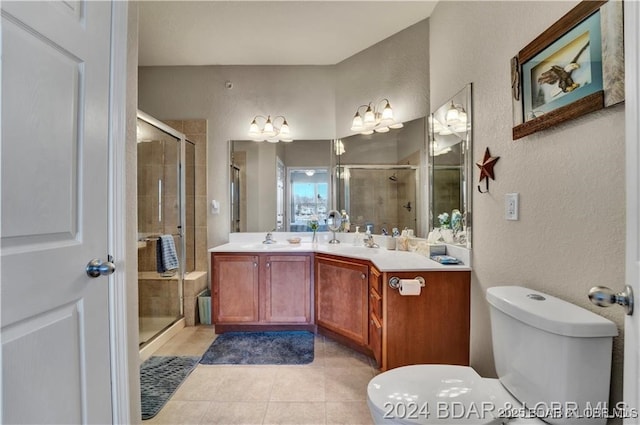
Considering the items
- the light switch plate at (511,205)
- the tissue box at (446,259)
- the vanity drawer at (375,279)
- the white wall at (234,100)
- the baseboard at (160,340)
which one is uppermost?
the white wall at (234,100)

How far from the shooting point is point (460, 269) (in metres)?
1.73

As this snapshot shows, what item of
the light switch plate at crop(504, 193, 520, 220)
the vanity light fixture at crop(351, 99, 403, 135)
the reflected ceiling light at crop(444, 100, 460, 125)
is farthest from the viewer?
the vanity light fixture at crop(351, 99, 403, 135)

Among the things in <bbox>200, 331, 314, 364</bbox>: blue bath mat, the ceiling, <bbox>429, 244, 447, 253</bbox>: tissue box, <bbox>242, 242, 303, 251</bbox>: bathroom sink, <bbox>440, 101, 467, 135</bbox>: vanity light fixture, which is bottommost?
<bbox>200, 331, 314, 364</bbox>: blue bath mat

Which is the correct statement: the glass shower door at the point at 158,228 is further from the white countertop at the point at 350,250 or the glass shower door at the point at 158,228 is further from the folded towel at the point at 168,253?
the white countertop at the point at 350,250

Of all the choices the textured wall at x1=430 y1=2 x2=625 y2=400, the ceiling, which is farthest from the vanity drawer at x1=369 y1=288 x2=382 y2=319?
the ceiling

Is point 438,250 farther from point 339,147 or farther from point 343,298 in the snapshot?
point 339,147

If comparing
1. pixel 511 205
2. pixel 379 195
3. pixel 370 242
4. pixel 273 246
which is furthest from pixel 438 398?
pixel 273 246

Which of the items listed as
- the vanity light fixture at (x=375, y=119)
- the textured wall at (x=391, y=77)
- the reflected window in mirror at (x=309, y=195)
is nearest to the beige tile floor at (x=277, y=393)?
the reflected window in mirror at (x=309, y=195)

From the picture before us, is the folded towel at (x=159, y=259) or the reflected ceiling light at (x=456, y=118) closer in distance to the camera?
the reflected ceiling light at (x=456, y=118)

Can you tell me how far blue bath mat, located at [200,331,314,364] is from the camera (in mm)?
2180

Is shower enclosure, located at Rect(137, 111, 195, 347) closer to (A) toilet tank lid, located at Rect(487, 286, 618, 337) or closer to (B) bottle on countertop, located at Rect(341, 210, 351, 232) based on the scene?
(B) bottle on countertop, located at Rect(341, 210, 351, 232)

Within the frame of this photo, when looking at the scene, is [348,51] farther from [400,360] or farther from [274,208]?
[400,360]

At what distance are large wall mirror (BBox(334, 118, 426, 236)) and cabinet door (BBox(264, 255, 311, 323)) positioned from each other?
67 cm

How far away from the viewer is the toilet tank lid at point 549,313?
84 cm
